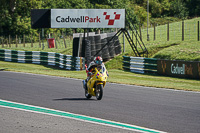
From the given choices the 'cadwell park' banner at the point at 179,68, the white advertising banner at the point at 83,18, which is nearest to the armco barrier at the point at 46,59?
the white advertising banner at the point at 83,18

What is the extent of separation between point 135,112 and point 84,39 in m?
18.9

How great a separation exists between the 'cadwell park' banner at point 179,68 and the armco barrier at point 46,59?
593 centimetres

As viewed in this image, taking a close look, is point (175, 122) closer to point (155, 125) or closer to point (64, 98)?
point (155, 125)

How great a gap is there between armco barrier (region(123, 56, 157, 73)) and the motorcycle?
525 inches

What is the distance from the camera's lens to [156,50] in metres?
34.1

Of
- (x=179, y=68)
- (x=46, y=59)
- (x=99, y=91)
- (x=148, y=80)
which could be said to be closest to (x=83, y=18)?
(x=46, y=59)

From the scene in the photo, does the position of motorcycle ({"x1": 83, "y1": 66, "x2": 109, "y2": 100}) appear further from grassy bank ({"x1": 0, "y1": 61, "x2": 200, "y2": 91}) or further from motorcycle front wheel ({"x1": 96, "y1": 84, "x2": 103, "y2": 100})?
grassy bank ({"x1": 0, "y1": 61, "x2": 200, "y2": 91})

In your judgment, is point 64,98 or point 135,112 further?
point 64,98

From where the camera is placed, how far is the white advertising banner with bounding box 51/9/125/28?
29.8 meters

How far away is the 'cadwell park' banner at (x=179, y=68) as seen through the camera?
23.7 m

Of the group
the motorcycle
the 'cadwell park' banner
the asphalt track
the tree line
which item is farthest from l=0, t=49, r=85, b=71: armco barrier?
the tree line

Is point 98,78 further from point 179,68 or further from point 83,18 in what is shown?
point 83,18

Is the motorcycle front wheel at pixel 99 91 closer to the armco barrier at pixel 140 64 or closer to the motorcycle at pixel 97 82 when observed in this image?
the motorcycle at pixel 97 82

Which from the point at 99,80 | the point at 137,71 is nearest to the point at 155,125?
the point at 99,80
